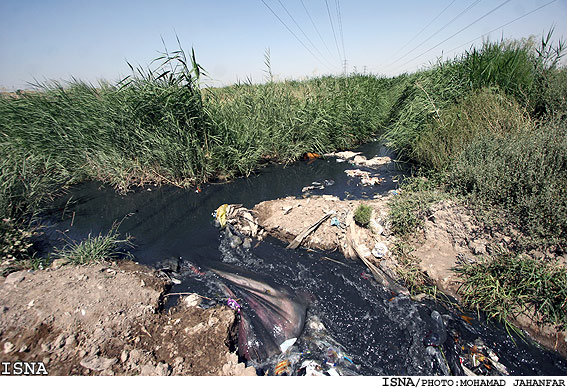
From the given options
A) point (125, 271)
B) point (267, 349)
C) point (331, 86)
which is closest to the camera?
point (267, 349)

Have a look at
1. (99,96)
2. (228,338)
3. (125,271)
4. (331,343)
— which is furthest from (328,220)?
(99,96)

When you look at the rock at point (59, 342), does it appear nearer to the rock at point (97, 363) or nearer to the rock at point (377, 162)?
the rock at point (97, 363)

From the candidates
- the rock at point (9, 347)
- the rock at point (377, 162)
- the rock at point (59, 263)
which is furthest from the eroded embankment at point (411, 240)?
the rock at point (377, 162)

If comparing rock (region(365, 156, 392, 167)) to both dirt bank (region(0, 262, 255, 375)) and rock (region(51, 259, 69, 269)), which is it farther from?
rock (region(51, 259, 69, 269))

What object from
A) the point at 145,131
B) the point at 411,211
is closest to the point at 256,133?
the point at 145,131

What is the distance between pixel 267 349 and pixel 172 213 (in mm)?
3644

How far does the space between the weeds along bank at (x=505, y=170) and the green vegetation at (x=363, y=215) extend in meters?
0.34

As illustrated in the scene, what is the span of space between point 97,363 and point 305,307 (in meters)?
1.91

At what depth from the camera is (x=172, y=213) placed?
5375 mm

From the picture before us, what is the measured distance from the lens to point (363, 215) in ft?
12.8

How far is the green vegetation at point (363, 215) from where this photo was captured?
3914 millimetres

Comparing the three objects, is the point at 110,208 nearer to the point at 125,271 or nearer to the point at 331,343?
the point at 125,271

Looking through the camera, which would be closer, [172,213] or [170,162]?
[172,213]

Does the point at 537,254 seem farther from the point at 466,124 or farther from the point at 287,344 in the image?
the point at 466,124
